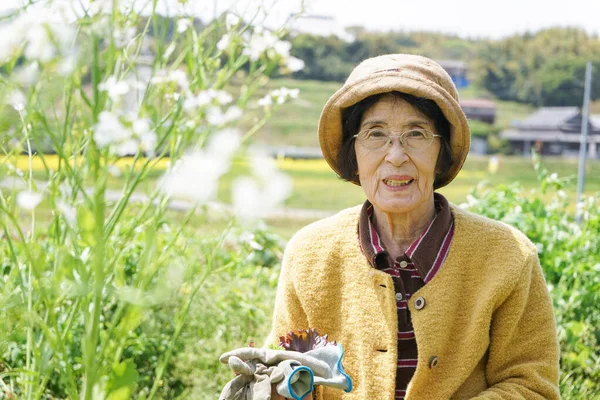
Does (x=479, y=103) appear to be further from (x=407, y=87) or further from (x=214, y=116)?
(x=214, y=116)

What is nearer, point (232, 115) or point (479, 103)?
point (232, 115)

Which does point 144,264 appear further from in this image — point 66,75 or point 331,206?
point 331,206

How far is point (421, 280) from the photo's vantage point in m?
1.85

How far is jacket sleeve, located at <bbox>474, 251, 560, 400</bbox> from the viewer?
176cm

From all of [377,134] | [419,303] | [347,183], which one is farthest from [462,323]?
[347,183]

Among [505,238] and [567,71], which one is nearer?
[505,238]

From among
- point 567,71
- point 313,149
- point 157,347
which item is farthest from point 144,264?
point 567,71

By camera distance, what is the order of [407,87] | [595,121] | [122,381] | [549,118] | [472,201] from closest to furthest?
[122,381] → [407,87] → [472,201] → [595,121] → [549,118]

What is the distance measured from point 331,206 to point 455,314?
56.5ft

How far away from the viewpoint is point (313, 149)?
34.2 m

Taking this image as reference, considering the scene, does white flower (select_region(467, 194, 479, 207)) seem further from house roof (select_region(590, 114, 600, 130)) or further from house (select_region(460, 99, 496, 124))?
house (select_region(460, 99, 496, 124))

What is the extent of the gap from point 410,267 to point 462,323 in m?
0.17

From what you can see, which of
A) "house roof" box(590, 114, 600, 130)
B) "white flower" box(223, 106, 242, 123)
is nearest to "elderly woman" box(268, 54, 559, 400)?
"white flower" box(223, 106, 242, 123)

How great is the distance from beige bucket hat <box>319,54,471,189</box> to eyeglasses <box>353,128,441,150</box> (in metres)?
0.07
